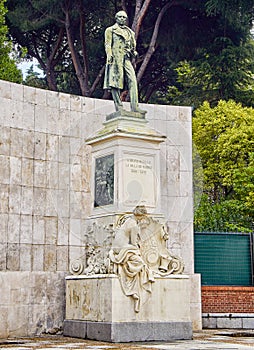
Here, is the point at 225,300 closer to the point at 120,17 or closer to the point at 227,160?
the point at 120,17

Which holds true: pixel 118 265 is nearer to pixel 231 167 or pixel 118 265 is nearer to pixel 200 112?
pixel 231 167

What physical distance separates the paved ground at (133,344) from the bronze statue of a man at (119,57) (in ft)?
15.4

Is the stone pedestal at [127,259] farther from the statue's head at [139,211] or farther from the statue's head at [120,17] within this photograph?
the statue's head at [120,17]

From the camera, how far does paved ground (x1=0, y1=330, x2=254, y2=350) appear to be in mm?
11078

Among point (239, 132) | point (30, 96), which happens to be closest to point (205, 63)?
point (239, 132)

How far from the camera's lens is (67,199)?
15.0 meters

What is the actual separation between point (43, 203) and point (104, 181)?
1.99 metres

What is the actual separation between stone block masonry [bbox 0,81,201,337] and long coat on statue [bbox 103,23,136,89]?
1916 millimetres

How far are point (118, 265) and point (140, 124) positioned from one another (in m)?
2.95

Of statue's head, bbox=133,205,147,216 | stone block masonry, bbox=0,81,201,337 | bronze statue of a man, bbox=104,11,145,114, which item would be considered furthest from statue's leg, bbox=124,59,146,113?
statue's head, bbox=133,205,147,216

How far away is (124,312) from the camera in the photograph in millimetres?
12094

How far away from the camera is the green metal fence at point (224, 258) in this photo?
664 inches

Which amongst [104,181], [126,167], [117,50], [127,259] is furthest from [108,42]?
[127,259]

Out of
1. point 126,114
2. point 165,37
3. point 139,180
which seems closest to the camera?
point 139,180
